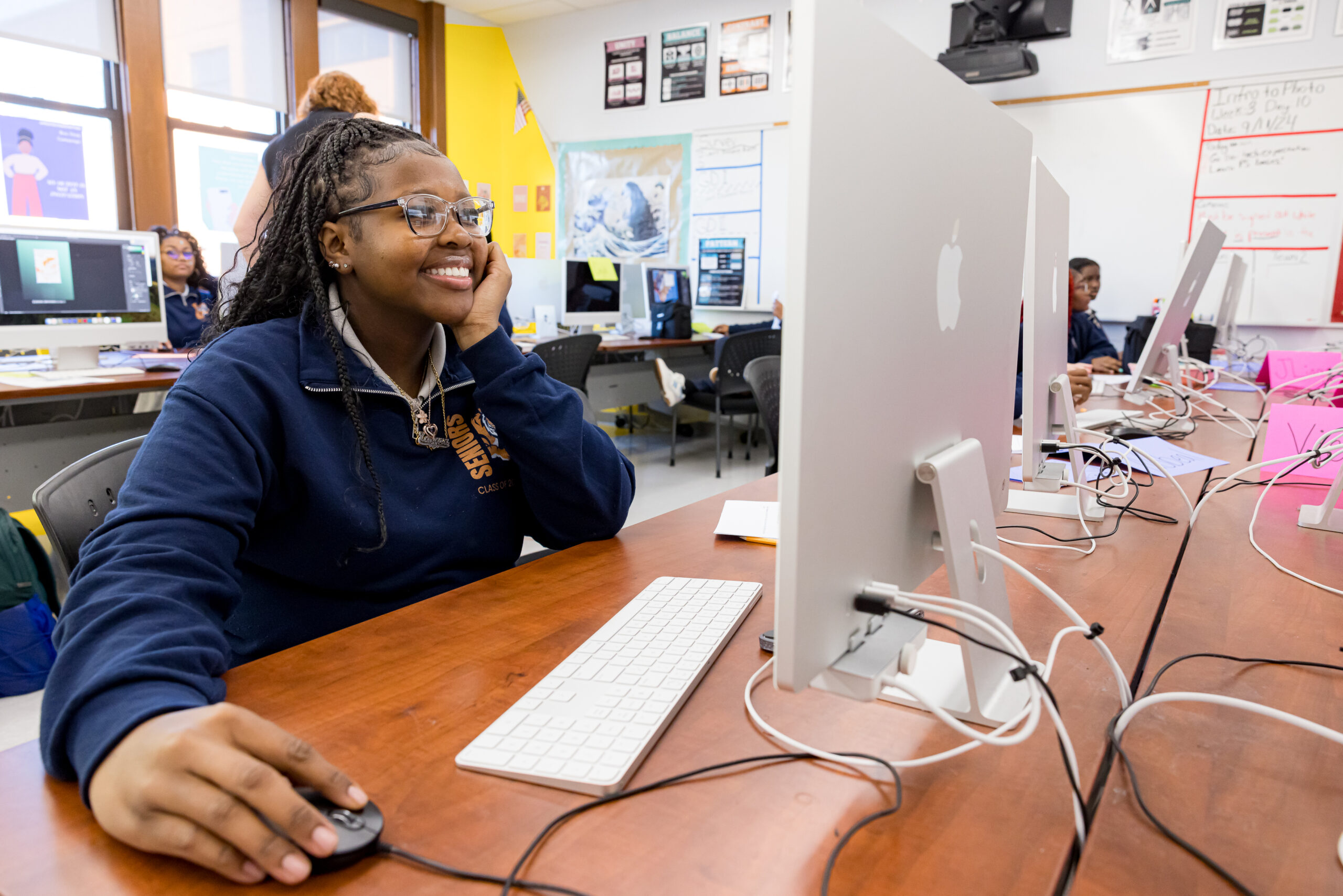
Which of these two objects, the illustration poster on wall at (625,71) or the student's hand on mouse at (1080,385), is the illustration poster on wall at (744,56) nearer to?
the illustration poster on wall at (625,71)

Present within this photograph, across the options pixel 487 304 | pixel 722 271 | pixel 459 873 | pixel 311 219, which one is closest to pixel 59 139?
pixel 722 271

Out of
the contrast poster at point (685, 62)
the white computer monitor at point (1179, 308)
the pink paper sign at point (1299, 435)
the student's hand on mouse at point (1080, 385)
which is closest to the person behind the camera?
the pink paper sign at point (1299, 435)

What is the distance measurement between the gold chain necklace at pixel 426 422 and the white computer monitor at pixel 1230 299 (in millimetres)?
3432

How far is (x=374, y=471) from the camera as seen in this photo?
0.99 metres

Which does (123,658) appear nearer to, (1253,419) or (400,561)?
(400,561)

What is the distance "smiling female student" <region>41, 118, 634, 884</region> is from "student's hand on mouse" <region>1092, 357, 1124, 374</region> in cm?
286

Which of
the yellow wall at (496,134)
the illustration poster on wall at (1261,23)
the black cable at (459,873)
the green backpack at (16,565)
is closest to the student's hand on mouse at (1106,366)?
the illustration poster on wall at (1261,23)

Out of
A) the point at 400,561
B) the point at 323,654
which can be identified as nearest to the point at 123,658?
the point at 323,654

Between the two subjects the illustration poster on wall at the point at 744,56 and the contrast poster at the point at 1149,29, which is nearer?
the contrast poster at the point at 1149,29

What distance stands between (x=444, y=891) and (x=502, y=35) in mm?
7164

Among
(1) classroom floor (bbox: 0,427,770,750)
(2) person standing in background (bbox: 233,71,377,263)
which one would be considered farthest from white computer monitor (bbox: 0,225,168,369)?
(1) classroom floor (bbox: 0,427,770,750)

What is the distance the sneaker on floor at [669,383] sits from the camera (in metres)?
4.57

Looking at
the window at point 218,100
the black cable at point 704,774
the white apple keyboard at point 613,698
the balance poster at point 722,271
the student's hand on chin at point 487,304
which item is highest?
the window at point 218,100

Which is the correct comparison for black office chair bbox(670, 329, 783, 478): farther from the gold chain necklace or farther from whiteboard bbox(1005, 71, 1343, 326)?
the gold chain necklace
